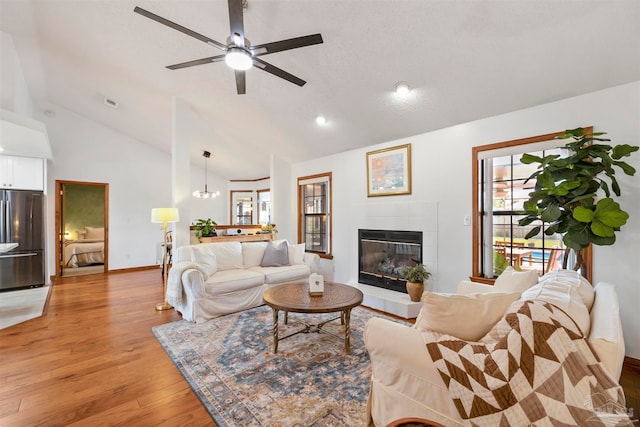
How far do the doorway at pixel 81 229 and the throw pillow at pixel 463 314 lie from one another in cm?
709

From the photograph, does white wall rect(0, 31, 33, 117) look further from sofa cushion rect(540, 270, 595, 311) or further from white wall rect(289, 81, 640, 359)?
sofa cushion rect(540, 270, 595, 311)

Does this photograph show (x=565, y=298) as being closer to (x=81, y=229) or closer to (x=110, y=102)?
(x=110, y=102)

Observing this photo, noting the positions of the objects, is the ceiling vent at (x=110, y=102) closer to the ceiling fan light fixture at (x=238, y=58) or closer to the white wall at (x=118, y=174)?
the white wall at (x=118, y=174)

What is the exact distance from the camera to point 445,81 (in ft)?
9.41

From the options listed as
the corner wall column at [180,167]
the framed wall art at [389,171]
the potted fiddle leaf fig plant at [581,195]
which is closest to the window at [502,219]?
the potted fiddle leaf fig plant at [581,195]

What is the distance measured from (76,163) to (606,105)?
834 cm

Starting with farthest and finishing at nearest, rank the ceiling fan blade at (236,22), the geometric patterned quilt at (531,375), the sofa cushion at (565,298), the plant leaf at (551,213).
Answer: the plant leaf at (551,213) → the ceiling fan blade at (236,22) → the sofa cushion at (565,298) → the geometric patterned quilt at (531,375)

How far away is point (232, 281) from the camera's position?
11.9ft

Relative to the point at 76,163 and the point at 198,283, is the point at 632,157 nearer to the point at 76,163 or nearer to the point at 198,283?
the point at 198,283

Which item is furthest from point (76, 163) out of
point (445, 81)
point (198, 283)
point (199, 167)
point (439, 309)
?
point (439, 309)

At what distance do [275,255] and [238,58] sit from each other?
2.93m

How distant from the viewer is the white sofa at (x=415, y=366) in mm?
1062

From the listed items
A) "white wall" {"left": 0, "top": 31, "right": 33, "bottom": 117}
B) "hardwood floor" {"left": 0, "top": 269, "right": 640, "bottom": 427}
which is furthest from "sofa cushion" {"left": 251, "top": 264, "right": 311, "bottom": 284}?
"white wall" {"left": 0, "top": 31, "right": 33, "bottom": 117}

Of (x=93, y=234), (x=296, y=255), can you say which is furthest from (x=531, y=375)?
(x=93, y=234)
